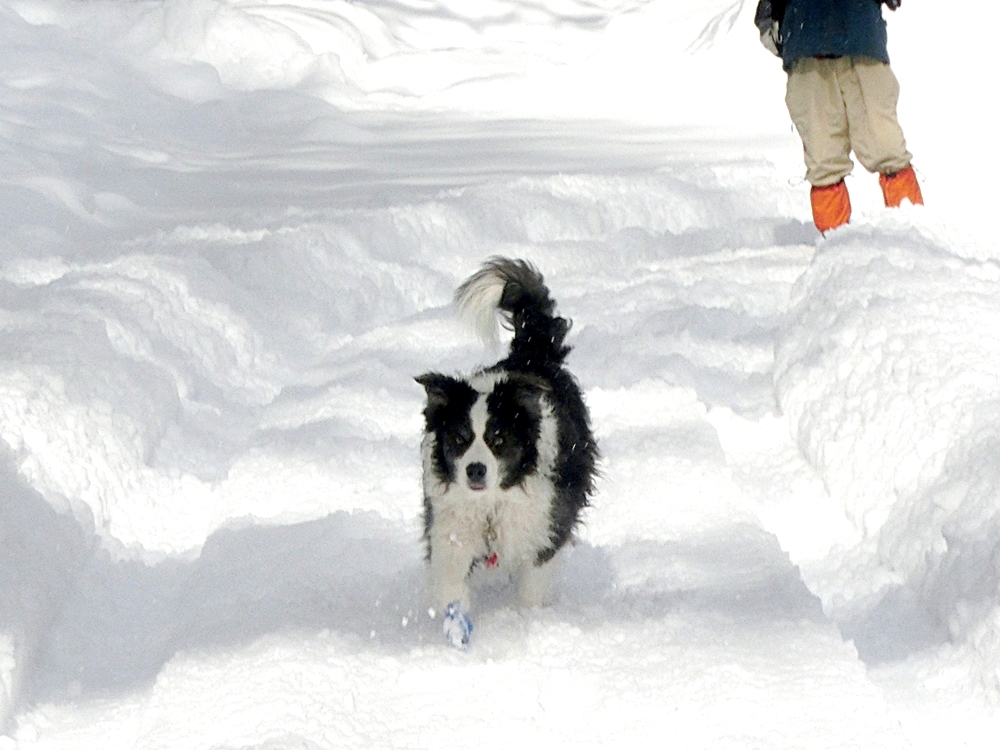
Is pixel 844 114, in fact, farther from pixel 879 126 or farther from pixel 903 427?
pixel 903 427

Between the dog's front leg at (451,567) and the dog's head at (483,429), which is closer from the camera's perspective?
the dog's head at (483,429)

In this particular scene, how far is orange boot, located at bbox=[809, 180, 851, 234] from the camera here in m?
10.2

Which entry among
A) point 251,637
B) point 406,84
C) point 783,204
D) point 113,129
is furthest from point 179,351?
point 406,84

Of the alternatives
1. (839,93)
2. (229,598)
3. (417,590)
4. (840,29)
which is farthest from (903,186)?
(229,598)

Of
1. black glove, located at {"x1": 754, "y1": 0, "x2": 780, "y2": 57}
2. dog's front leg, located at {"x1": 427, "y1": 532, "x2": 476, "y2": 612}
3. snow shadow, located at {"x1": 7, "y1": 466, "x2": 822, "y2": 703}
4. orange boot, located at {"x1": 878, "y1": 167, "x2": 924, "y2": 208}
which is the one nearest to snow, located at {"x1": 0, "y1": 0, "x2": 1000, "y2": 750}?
snow shadow, located at {"x1": 7, "y1": 466, "x2": 822, "y2": 703}

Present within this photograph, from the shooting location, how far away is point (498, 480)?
501 cm

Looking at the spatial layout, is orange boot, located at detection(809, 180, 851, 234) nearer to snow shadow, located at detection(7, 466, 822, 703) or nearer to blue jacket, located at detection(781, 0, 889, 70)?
blue jacket, located at detection(781, 0, 889, 70)

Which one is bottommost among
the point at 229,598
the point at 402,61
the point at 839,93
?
the point at 402,61

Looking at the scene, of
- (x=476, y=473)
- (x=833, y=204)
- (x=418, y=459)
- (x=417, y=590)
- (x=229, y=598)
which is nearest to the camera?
(x=476, y=473)

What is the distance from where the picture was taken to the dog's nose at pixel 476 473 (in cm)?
486

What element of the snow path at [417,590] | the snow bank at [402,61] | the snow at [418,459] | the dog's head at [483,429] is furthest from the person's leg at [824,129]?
the snow bank at [402,61]

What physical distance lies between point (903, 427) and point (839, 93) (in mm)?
4652

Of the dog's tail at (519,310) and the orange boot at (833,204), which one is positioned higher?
the dog's tail at (519,310)

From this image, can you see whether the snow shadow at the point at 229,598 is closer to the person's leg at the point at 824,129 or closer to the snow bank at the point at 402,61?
the person's leg at the point at 824,129
